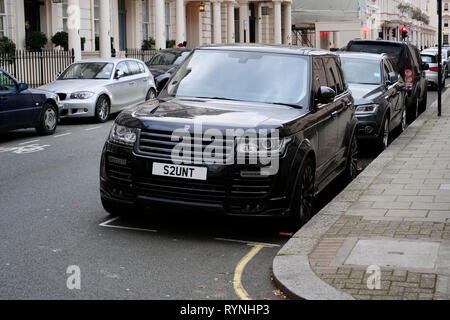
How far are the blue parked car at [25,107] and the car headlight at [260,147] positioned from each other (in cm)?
879

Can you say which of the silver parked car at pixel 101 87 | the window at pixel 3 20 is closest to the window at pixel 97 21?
the window at pixel 3 20

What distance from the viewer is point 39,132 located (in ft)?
52.8

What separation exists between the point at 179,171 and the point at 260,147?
0.77 m

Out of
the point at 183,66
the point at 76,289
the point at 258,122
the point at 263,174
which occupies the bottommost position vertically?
the point at 76,289

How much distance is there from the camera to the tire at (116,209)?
7678 mm

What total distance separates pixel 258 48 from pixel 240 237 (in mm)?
2406

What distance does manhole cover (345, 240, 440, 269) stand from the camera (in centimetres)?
609

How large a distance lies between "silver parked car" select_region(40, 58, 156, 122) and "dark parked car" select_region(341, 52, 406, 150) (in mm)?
6563

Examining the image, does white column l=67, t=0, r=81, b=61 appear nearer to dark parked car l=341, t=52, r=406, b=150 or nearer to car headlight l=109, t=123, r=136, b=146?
dark parked car l=341, t=52, r=406, b=150

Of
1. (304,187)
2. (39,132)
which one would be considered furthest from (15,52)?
(304,187)

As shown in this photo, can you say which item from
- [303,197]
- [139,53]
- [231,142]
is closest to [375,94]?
[303,197]

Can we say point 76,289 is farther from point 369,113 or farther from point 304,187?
point 369,113

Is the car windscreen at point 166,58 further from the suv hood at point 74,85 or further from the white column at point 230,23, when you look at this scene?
the white column at point 230,23

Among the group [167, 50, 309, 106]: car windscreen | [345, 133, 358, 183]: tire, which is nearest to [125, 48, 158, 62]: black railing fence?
[345, 133, 358, 183]: tire
